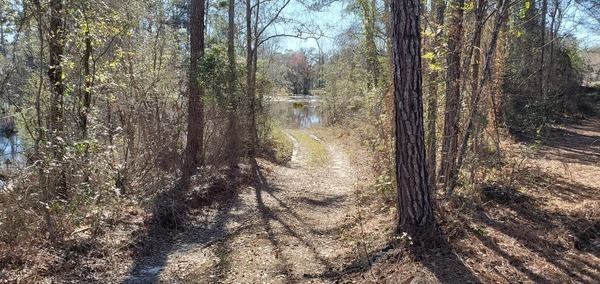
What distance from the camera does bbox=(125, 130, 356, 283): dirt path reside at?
470 centimetres

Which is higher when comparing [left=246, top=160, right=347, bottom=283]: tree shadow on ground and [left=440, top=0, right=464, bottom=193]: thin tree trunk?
[left=440, top=0, right=464, bottom=193]: thin tree trunk

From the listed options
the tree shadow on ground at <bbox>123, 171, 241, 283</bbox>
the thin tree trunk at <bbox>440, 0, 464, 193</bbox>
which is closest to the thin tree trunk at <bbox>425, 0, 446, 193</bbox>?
the thin tree trunk at <bbox>440, 0, 464, 193</bbox>

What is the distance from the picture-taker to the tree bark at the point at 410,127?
3.99 meters

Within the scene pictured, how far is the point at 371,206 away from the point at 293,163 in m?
7.16

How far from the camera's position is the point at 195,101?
871 cm

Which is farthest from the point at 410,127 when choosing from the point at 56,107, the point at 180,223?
the point at 56,107

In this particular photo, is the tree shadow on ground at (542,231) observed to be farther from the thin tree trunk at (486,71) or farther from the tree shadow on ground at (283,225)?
the tree shadow on ground at (283,225)

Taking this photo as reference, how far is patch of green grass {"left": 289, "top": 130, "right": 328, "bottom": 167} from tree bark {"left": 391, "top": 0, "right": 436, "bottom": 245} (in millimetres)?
9163

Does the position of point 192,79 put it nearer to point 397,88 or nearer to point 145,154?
point 145,154

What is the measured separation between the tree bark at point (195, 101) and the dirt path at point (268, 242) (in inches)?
56.1

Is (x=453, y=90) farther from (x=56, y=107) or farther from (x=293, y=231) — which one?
(x=56, y=107)

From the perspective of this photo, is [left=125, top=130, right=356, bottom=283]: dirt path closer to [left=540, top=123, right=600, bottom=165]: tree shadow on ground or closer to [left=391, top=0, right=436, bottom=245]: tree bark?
[left=391, top=0, right=436, bottom=245]: tree bark

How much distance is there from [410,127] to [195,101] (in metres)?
5.87

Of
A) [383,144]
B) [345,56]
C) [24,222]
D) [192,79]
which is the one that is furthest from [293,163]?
[345,56]
